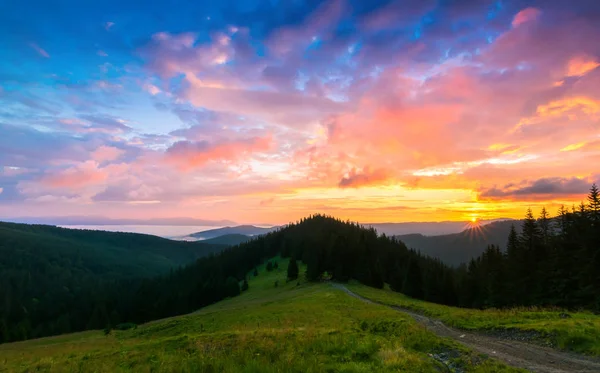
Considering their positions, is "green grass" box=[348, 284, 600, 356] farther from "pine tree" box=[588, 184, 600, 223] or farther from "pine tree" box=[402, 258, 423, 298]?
"pine tree" box=[402, 258, 423, 298]

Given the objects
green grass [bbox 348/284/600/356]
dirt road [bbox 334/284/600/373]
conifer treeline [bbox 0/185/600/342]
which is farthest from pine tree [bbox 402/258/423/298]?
dirt road [bbox 334/284/600/373]

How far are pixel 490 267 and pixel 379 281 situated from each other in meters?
23.5

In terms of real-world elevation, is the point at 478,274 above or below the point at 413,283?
above

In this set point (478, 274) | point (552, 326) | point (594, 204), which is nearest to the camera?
point (552, 326)

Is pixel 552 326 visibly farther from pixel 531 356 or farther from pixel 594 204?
pixel 594 204

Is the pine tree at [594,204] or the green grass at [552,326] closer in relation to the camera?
the green grass at [552,326]

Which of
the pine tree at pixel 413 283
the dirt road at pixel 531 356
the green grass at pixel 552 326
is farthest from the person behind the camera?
the pine tree at pixel 413 283

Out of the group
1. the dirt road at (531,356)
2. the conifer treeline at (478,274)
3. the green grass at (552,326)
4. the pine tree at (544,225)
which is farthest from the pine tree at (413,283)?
the dirt road at (531,356)

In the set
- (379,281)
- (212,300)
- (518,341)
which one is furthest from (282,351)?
(212,300)

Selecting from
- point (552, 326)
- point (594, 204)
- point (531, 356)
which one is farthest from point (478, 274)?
point (531, 356)

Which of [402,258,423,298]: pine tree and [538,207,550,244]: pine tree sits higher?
[538,207,550,244]: pine tree

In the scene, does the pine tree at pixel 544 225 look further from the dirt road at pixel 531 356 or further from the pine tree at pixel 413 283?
the dirt road at pixel 531 356

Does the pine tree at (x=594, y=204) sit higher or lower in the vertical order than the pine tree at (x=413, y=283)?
higher

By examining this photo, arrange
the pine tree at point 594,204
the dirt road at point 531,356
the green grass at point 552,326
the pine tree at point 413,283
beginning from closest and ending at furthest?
the dirt road at point 531,356, the green grass at point 552,326, the pine tree at point 594,204, the pine tree at point 413,283
